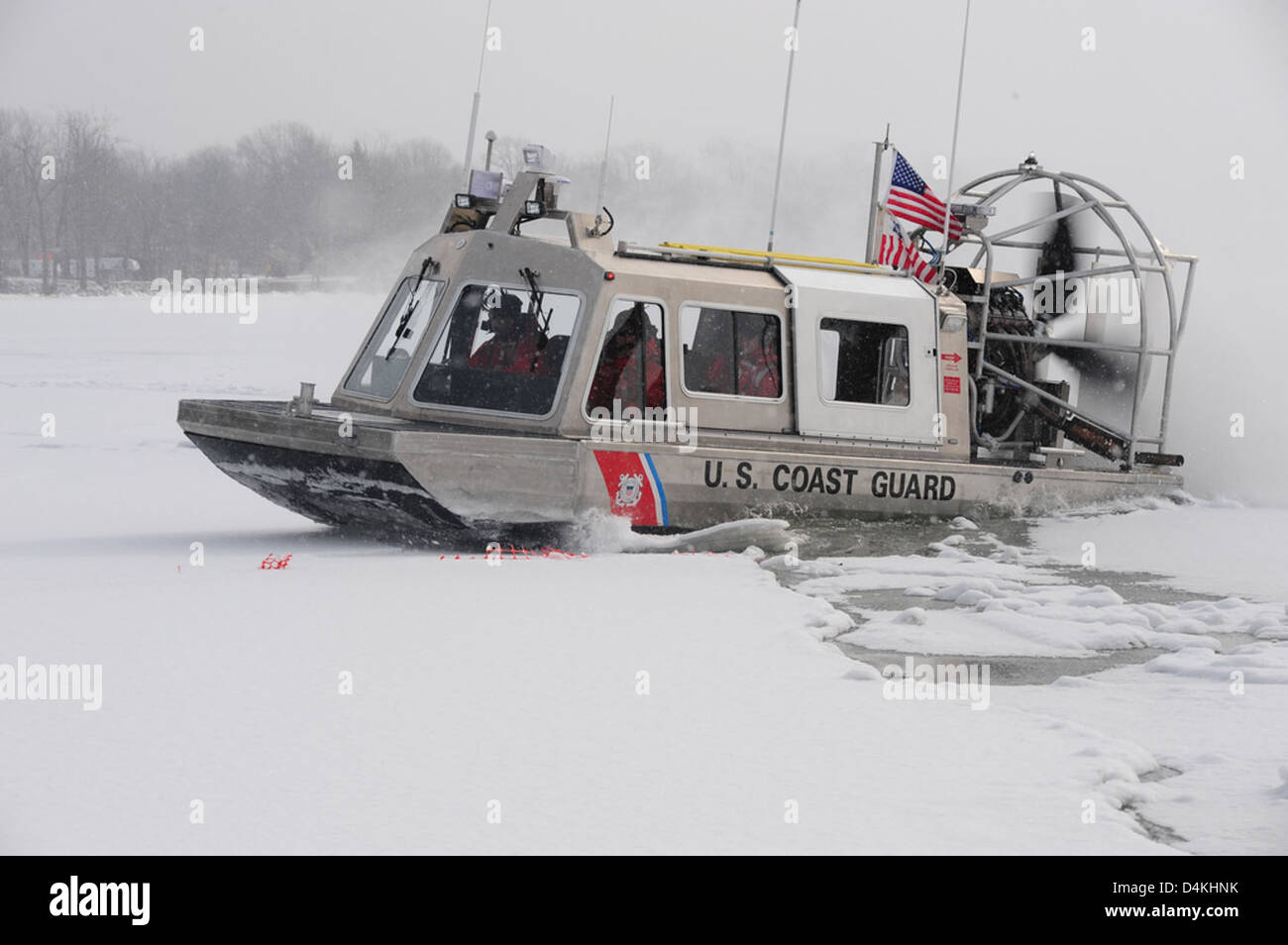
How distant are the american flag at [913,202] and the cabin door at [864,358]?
1310mm

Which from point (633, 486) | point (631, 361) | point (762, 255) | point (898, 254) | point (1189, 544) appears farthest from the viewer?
point (898, 254)

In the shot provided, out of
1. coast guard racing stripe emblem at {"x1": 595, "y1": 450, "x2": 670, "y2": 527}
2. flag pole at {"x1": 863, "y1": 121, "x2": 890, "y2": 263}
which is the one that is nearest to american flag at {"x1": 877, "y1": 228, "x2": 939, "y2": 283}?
flag pole at {"x1": 863, "y1": 121, "x2": 890, "y2": 263}

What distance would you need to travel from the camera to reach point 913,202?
38.6 feet

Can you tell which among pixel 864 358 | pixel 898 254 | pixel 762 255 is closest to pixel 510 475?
pixel 762 255

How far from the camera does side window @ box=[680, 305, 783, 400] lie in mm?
9742

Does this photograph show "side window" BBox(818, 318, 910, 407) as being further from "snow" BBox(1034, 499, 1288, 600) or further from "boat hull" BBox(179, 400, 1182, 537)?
"snow" BBox(1034, 499, 1288, 600)

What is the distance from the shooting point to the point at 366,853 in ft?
11.0

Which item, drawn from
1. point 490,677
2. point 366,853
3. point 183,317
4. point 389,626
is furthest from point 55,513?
point 183,317

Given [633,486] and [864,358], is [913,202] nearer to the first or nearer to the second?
[864,358]

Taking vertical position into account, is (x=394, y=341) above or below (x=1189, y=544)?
above

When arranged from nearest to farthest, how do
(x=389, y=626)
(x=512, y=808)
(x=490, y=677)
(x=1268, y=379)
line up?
(x=512, y=808) < (x=490, y=677) < (x=389, y=626) < (x=1268, y=379)

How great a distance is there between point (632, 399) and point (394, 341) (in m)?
1.70
